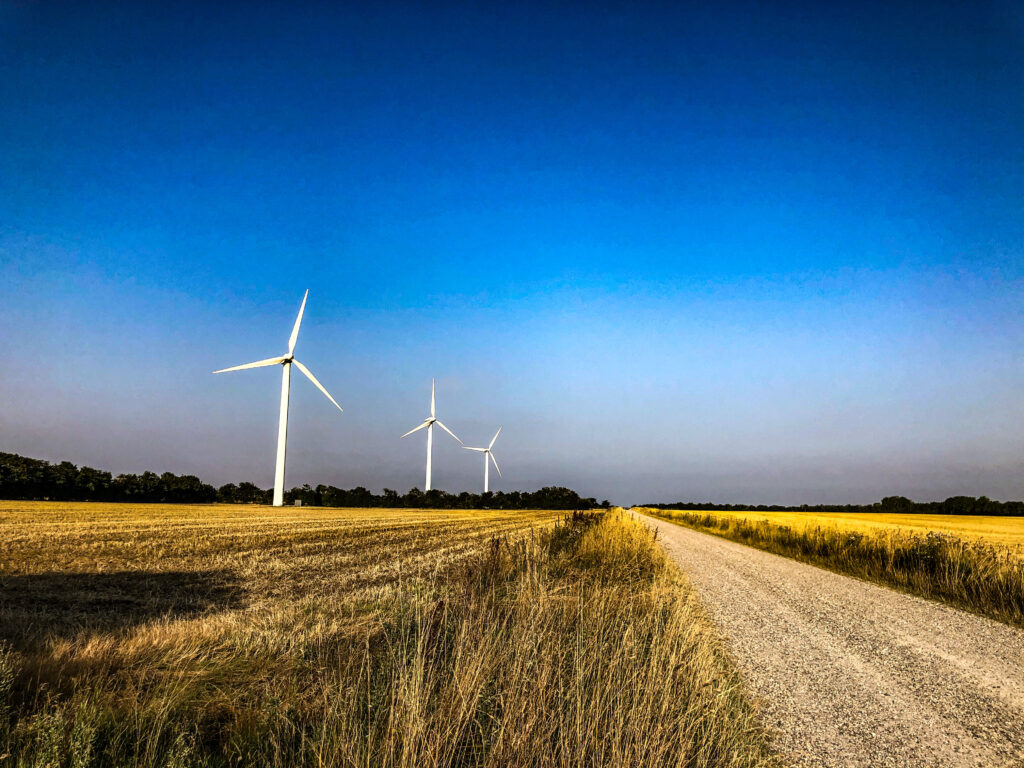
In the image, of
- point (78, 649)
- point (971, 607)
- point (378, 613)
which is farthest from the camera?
point (971, 607)

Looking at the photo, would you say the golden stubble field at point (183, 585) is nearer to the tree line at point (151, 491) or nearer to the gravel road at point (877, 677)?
the gravel road at point (877, 677)

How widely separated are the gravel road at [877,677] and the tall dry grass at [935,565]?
49.2 inches

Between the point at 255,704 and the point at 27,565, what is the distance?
14541 millimetres

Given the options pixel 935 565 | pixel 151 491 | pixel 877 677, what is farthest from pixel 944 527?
pixel 151 491

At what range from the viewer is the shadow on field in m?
8.38

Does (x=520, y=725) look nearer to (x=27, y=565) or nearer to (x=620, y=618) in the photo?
(x=620, y=618)

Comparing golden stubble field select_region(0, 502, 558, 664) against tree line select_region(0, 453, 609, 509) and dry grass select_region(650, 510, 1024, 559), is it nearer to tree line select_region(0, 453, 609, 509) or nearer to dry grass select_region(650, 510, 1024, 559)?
dry grass select_region(650, 510, 1024, 559)

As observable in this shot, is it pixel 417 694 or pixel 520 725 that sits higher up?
pixel 417 694

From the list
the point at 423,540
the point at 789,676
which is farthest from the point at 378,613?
the point at 423,540

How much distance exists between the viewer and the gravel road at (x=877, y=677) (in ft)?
16.8

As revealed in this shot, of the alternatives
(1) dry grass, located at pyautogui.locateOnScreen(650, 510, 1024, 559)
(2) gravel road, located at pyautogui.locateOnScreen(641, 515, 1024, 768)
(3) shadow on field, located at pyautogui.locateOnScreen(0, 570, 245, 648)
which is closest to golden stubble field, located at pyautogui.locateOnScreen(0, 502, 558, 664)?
(3) shadow on field, located at pyautogui.locateOnScreen(0, 570, 245, 648)

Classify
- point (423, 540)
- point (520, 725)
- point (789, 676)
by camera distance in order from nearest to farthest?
point (520, 725), point (789, 676), point (423, 540)

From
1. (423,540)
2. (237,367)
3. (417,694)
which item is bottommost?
(423,540)

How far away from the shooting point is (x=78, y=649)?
6043mm
